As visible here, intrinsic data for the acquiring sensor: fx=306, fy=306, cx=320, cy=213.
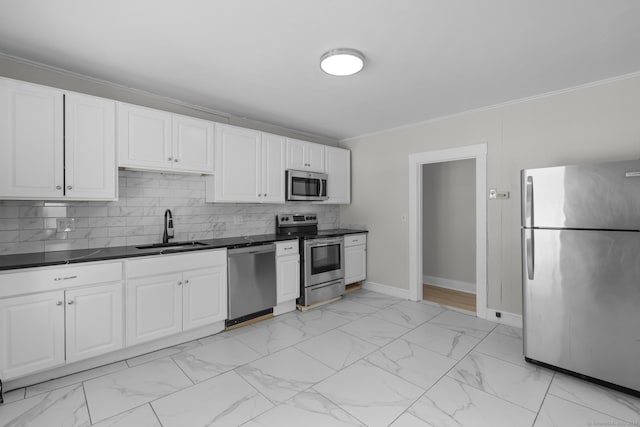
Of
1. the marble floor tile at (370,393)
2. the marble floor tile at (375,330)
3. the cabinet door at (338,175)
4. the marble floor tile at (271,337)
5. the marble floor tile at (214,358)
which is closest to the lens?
the marble floor tile at (370,393)

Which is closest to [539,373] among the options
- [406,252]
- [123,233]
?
[406,252]

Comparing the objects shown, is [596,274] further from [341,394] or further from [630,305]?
[341,394]

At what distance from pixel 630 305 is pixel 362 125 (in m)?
3.30

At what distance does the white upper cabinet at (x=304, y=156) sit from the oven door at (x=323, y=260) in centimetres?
106

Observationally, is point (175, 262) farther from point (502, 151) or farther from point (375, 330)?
point (502, 151)

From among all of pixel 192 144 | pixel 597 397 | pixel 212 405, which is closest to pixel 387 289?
pixel 597 397

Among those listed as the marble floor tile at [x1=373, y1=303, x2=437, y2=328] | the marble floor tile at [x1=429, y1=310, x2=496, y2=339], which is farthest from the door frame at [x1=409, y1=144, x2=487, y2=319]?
the marble floor tile at [x1=373, y1=303, x2=437, y2=328]

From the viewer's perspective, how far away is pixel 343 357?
106 inches

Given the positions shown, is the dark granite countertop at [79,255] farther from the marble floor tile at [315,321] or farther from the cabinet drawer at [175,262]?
the marble floor tile at [315,321]

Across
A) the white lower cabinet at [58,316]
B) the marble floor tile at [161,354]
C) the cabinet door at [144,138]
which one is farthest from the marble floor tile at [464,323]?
the cabinet door at [144,138]

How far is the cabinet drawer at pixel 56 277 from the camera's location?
210 cm

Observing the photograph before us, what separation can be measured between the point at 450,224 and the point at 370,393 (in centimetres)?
361

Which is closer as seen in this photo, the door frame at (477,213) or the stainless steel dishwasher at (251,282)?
the stainless steel dishwasher at (251,282)

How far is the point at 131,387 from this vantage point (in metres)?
2.23
